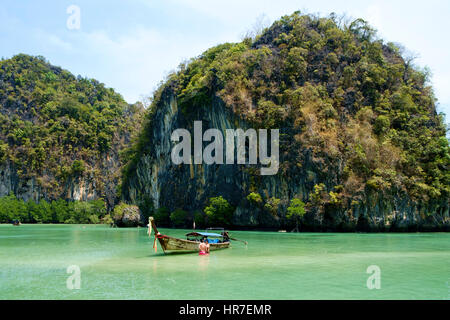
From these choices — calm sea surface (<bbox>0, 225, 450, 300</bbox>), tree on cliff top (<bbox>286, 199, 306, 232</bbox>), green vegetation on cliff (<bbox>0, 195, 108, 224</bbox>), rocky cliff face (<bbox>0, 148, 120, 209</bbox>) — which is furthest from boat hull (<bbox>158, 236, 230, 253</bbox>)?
rocky cliff face (<bbox>0, 148, 120, 209</bbox>)

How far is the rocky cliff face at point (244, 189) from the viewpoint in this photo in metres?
37.9

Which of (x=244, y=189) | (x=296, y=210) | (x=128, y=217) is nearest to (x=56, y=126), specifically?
(x=128, y=217)

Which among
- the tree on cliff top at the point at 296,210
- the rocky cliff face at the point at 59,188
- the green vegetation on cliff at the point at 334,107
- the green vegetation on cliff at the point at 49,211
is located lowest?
the green vegetation on cliff at the point at 49,211

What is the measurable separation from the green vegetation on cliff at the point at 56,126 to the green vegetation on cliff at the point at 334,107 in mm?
30272

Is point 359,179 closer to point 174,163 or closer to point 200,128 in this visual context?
point 200,128

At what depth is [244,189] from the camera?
44.0m

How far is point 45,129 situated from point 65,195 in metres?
13.0

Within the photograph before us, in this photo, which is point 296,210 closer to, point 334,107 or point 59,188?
point 334,107

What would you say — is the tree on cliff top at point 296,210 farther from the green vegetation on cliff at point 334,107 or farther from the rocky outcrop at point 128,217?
the rocky outcrop at point 128,217

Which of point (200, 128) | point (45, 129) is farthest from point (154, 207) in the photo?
point (45, 129)

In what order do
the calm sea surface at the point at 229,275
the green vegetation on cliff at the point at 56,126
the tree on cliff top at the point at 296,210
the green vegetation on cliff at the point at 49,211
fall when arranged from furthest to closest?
the green vegetation on cliff at the point at 56,126 < the green vegetation on cliff at the point at 49,211 < the tree on cliff top at the point at 296,210 < the calm sea surface at the point at 229,275

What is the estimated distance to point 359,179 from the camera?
38.4 metres

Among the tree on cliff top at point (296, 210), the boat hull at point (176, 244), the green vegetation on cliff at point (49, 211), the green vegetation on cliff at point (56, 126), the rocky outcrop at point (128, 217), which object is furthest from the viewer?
the green vegetation on cliff at point (56, 126)

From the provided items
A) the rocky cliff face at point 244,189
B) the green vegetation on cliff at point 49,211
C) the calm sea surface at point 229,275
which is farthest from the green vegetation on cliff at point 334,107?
the green vegetation on cliff at point 49,211
